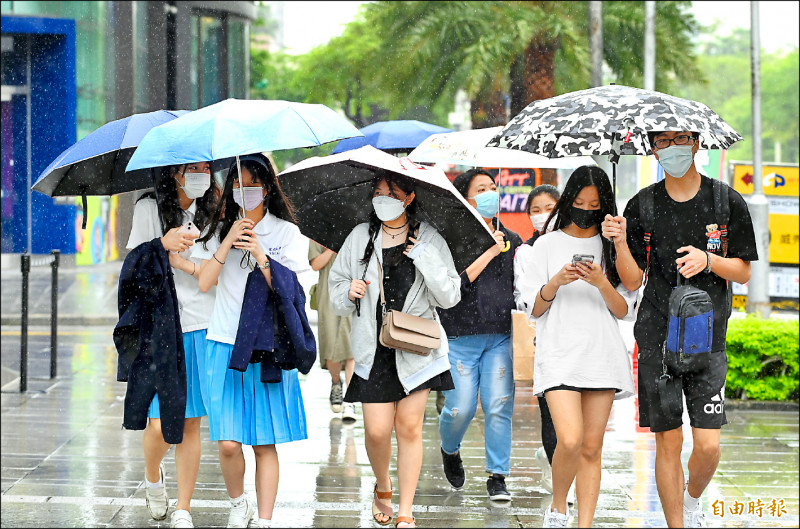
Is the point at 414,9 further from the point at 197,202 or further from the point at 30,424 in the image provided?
the point at 197,202

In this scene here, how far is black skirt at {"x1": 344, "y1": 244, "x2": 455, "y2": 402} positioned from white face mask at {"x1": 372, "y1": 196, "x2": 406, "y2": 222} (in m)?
0.19

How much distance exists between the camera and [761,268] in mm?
14266

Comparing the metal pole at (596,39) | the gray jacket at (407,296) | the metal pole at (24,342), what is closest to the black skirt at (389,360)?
the gray jacket at (407,296)

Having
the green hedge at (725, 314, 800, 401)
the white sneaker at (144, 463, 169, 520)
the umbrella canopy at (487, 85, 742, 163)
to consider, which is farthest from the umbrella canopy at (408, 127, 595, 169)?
the green hedge at (725, 314, 800, 401)

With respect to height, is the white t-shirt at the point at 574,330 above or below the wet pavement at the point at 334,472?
above

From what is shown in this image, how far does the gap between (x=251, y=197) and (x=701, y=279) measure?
2.19 metres

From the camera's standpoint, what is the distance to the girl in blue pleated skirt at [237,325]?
5.43m

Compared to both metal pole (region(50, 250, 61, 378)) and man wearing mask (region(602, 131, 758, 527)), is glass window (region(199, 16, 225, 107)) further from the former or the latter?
man wearing mask (region(602, 131, 758, 527))

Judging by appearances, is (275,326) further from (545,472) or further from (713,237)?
(545,472)

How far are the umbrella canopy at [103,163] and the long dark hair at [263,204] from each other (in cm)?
50

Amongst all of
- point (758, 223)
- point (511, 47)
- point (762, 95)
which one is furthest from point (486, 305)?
point (762, 95)

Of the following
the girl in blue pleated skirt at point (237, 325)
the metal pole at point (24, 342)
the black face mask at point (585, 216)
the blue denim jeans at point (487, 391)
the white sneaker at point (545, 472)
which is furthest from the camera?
the metal pole at point (24, 342)

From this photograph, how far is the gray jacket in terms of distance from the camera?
562cm

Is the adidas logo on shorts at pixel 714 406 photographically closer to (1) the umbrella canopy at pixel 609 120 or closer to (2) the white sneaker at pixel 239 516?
(1) the umbrella canopy at pixel 609 120
